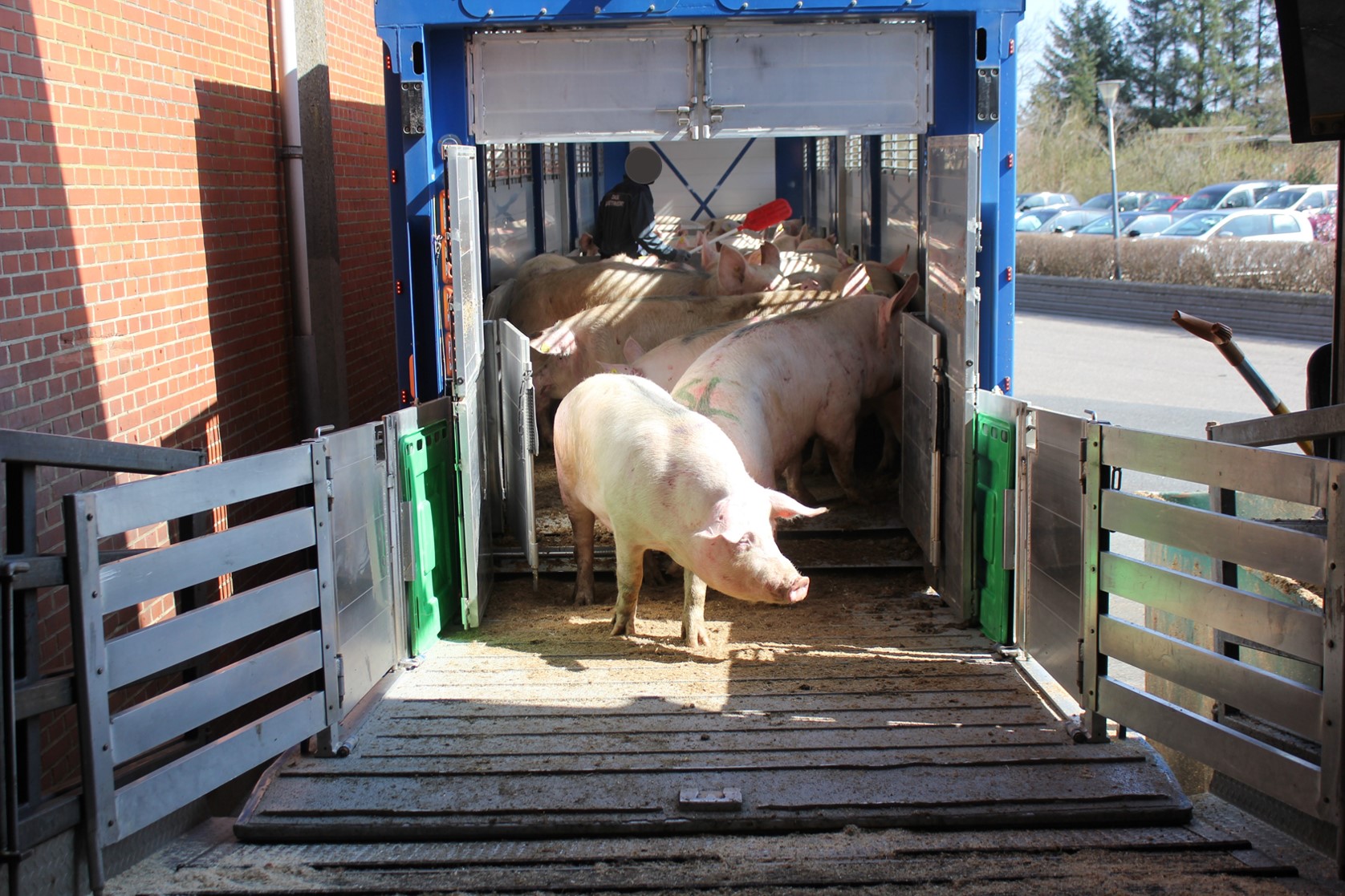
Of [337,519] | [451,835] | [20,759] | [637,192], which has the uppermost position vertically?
[637,192]

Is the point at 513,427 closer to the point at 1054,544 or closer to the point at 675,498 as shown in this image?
the point at 675,498

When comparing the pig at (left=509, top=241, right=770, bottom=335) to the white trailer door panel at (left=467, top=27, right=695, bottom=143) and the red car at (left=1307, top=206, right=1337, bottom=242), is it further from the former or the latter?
the red car at (left=1307, top=206, right=1337, bottom=242)

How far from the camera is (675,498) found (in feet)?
18.4

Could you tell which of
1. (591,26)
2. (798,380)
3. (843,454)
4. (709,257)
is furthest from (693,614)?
(709,257)

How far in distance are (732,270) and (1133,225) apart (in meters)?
22.0

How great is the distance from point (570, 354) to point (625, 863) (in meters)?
6.00

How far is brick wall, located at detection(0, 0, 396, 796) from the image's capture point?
5.12 metres

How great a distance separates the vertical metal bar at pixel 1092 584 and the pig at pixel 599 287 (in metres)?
6.09

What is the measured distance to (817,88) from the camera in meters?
6.50

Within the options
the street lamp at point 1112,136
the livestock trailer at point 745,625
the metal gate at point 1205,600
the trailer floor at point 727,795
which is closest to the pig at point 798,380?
the livestock trailer at point 745,625

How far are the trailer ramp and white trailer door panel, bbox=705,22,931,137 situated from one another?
8.50ft

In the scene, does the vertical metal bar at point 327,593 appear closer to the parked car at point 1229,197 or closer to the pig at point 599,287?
the pig at point 599,287

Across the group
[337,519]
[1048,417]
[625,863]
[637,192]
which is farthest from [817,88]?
[637,192]

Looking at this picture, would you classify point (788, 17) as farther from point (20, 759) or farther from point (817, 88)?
point (20, 759)
